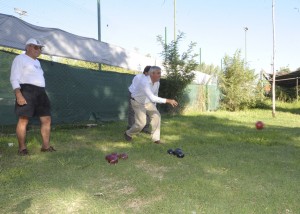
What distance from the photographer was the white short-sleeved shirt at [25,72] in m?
5.09

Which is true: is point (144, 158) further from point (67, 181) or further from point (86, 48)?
point (86, 48)

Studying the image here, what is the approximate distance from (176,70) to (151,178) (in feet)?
35.3

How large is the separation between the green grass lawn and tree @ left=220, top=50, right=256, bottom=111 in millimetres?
11885

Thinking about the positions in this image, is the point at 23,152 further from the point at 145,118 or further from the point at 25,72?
the point at 145,118

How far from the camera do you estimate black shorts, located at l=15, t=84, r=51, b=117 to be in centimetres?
514

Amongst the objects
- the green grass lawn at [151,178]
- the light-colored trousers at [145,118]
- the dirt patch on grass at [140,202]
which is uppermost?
the light-colored trousers at [145,118]

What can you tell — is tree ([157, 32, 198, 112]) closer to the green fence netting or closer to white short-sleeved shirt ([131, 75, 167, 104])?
the green fence netting

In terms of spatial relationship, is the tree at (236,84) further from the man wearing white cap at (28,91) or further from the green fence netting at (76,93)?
the man wearing white cap at (28,91)

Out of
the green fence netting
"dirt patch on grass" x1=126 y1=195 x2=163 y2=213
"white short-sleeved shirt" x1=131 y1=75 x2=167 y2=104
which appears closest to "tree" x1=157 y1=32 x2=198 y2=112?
the green fence netting

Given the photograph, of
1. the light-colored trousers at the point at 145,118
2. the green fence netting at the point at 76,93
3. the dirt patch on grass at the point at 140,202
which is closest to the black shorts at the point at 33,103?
the light-colored trousers at the point at 145,118

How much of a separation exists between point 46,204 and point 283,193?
2.30m

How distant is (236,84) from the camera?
18297mm

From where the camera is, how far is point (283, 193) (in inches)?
138

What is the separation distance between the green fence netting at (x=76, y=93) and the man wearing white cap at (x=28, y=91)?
2144 millimetres
